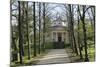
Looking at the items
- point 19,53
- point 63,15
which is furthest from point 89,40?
Result: point 19,53

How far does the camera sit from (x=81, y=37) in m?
2.93

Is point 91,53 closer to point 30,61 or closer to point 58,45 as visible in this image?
point 58,45

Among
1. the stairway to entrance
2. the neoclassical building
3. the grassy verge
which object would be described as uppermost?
the neoclassical building

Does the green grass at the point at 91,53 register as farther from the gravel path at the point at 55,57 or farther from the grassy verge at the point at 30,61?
the grassy verge at the point at 30,61

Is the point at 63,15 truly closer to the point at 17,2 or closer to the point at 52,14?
the point at 52,14

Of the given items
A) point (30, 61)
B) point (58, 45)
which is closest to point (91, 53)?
point (58, 45)

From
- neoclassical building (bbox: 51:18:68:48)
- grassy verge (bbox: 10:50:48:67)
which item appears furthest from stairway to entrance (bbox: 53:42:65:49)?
grassy verge (bbox: 10:50:48:67)

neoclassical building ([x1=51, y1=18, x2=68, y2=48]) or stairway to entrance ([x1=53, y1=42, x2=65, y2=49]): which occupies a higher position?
neoclassical building ([x1=51, y1=18, x2=68, y2=48])

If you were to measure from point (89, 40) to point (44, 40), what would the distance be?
0.70 meters

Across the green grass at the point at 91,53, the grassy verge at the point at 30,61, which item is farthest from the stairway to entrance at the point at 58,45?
the green grass at the point at 91,53

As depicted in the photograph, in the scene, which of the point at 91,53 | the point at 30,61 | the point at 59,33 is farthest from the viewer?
the point at 91,53

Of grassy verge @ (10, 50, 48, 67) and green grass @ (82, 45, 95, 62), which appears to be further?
green grass @ (82, 45, 95, 62)

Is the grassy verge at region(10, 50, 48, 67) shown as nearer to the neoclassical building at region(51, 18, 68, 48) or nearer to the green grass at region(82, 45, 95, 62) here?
the neoclassical building at region(51, 18, 68, 48)

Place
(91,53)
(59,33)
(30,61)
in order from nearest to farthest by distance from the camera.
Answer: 1. (30,61)
2. (59,33)
3. (91,53)
